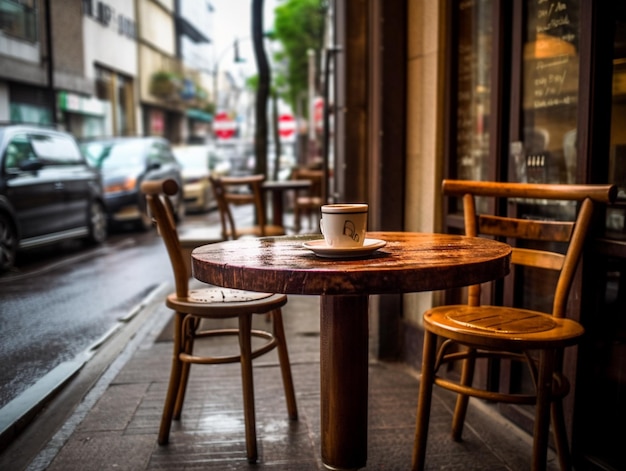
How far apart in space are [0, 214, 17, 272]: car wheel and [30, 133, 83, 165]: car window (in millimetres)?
1210

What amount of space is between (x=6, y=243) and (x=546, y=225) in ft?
22.2

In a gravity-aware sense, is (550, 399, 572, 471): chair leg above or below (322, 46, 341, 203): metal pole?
below

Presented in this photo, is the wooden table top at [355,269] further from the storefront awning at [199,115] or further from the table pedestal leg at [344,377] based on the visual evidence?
the storefront awning at [199,115]

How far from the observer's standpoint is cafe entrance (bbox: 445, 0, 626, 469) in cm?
267

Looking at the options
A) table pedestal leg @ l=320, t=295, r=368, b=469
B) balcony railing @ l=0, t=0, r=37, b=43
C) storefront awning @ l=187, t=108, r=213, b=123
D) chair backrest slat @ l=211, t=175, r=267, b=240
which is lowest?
table pedestal leg @ l=320, t=295, r=368, b=469

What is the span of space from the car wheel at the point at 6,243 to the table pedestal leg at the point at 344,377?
6503mm

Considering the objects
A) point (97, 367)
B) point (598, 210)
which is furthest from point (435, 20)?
point (97, 367)

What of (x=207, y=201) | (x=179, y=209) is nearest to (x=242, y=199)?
(x=179, y=209)

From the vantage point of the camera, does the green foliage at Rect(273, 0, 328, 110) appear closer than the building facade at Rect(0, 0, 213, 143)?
No

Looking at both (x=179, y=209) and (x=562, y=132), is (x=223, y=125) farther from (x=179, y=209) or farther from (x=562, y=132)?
(x=562, y=132)

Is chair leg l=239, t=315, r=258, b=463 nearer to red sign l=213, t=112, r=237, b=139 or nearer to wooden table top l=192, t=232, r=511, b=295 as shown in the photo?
wooden table top l=192, t=232, r=511, b=295

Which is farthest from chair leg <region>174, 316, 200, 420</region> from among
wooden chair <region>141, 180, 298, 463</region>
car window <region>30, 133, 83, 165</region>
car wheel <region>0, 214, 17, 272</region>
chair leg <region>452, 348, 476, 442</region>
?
car window <region>30, 133, 83, 165</region>

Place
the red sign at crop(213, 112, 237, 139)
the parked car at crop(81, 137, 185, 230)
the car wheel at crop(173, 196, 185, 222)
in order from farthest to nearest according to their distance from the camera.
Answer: the red sign at crop(213, 112, 237, 139) < the car wheel at crop(173, 196, 185, 222) < the parked car at crop(81, 137, 185, 230)

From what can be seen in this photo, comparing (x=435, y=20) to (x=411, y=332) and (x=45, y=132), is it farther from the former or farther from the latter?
(x=45, y=132)
